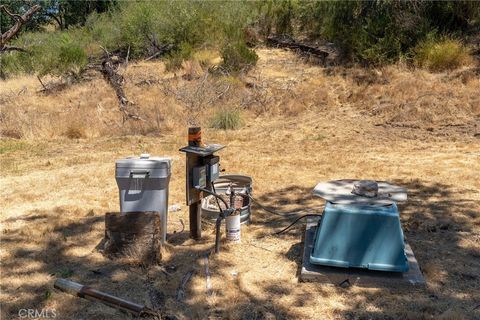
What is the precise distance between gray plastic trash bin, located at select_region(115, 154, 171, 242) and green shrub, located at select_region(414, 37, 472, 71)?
330 inches

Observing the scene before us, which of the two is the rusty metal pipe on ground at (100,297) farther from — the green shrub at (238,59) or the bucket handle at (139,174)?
the green shrub at (238,59)

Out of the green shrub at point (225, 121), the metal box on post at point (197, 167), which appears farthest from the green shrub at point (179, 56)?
the metal box on post at point (197, 167)

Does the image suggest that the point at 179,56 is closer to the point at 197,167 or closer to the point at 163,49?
the point at 163,49

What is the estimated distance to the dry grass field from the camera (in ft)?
9.93

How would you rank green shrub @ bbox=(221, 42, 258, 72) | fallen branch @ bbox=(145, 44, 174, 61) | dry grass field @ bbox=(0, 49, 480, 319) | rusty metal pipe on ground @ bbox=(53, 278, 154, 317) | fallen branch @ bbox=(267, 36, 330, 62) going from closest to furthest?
rusty metal pipe on ground @ bbox=(53, 278, 154, 317) < dry grass field @ bbox=(0, 49, 480, 319) < green shrub @ bbox=(221, 42, 258, 72) < fallen branch @ bbox=(267, 36, 330, 62) < fallen branch @ bbox=(145, 44, 174, 61)

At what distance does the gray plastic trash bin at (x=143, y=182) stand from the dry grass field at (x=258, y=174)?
1.29 feet

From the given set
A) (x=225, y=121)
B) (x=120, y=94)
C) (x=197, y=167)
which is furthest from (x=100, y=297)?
(x=120, y=94)

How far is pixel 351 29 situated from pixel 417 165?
6695mm

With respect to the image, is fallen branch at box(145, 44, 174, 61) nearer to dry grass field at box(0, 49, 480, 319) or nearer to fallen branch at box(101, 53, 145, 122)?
dry grass field at box(0, 49, 480, 319)

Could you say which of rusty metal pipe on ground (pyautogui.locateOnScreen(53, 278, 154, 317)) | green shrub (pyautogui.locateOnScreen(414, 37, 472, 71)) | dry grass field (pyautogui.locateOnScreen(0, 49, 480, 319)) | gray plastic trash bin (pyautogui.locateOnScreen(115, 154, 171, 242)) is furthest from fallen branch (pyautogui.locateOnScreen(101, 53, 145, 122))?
rusty metal pipe on ground (pyautogui.locateOnScreen(53, 278, 154, 317))

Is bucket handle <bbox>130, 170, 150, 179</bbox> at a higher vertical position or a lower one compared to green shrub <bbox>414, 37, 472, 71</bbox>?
lower

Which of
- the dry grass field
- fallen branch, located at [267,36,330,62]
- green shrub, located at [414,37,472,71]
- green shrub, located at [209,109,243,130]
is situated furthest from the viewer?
fallen branch, located at [267,36,330,62]

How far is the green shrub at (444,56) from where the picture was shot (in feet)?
33.6

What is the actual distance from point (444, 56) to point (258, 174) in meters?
6.29
